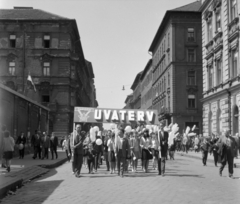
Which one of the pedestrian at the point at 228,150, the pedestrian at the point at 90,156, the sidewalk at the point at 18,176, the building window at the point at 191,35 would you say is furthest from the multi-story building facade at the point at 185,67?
the pedestrian at the point at 228,150

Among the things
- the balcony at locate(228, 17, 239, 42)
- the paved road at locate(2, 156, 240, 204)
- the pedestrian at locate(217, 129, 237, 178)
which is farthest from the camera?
the balcony at locate(228, 17, 239, 42)

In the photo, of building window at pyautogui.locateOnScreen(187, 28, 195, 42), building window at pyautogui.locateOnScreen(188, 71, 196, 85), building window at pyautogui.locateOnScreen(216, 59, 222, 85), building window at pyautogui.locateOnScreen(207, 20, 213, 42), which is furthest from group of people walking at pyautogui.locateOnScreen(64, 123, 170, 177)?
building window at pyautogui.locateOnScreen(187, 28, 195, 42)

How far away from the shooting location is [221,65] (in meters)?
33.6

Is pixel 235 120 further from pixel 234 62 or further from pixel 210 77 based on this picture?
pixel 210 77

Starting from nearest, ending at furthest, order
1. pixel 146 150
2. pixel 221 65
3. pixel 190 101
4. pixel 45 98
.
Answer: pixel 146 150 < pixel 221 65 < pixel 45 98 < pixel 190 101

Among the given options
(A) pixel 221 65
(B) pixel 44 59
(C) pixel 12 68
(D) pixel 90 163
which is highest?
(B) pixel 44 59

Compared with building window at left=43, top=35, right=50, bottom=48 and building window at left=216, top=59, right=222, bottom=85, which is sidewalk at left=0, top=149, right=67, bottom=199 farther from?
building window at left=43, top=35, right=50, bottom=48

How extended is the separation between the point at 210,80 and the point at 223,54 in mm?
4807

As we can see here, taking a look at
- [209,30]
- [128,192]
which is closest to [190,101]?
[209,30]

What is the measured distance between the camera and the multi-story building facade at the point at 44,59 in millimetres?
51375

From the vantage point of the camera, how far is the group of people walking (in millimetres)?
14687

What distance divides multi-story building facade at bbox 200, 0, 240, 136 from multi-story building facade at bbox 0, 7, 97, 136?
19.4m

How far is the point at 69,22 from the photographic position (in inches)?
2056

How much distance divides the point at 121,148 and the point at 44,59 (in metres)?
38.5
